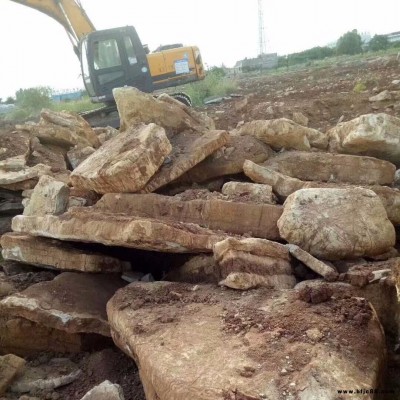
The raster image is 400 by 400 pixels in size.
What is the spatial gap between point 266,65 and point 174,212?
1298 inches

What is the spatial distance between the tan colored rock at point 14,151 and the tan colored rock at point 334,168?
A: 3392mm

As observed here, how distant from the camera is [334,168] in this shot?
4219mm

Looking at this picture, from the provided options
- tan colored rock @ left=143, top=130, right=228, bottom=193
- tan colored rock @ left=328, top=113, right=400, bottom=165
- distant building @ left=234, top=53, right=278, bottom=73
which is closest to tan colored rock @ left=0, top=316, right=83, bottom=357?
tan colored rock @ left=143, top=130, right=228, bottom=193

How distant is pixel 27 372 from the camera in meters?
3.15

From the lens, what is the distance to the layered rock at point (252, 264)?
2930mm

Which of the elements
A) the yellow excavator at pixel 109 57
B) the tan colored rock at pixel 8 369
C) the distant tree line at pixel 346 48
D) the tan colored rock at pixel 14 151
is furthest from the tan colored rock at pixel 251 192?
the distant tree line at pixel 346 48

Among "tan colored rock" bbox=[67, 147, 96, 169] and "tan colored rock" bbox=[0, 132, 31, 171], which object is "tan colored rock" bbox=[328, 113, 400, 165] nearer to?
"tan colored rock" bbox=[67, 147, 96, 169]

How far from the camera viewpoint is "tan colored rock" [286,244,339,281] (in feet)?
9.61

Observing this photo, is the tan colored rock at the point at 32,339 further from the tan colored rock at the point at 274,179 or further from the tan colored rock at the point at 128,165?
the tan colored rock at the point at 274,179

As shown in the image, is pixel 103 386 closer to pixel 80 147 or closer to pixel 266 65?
pixel 80 147

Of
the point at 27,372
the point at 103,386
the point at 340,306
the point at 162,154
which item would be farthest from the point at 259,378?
the point at 162,154

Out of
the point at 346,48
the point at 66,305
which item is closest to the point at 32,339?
the point at 66,305

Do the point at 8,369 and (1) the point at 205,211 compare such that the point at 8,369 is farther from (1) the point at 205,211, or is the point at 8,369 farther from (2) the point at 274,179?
(2) the point at 274,179

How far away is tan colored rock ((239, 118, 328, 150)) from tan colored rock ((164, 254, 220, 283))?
1.82 m
